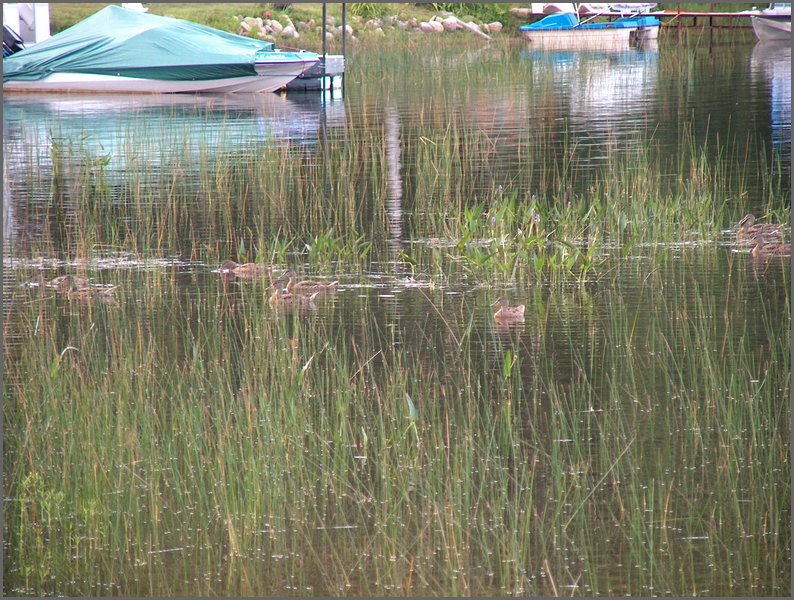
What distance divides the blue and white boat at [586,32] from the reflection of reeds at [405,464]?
31.4 meters

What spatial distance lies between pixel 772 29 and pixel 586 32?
658cm

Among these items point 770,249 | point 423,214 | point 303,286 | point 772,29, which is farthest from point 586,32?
point 303,286

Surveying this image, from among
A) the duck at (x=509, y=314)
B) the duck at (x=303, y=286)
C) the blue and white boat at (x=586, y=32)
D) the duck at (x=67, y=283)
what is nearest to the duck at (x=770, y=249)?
the duck at (x=509, y=314)

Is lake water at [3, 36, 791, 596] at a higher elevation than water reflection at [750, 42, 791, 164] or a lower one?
lower

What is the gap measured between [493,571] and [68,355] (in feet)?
11.5

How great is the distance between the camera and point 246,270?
888 centimetres

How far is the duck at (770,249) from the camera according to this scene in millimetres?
8891

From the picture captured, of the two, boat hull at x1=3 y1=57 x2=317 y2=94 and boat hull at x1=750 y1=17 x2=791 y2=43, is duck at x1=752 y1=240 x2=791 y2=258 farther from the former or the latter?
boat hull at x1=750 y1=17 x2=791 y2=43

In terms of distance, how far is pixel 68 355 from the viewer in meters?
6.95

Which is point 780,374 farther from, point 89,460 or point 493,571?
point 89,460

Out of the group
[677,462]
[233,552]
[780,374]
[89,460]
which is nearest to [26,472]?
[89,460]

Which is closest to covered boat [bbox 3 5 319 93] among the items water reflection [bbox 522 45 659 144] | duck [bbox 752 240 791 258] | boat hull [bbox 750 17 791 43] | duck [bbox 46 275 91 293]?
water reflection [bbox 522 45 659 144]

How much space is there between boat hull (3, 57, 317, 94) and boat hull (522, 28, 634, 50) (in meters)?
13.6

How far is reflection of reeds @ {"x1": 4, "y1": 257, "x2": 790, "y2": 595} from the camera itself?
446 centimetres
